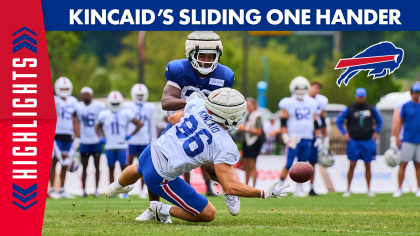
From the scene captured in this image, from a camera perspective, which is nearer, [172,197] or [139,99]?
[172,197]

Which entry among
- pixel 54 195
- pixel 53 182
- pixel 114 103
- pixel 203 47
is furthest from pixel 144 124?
pixel 203 47

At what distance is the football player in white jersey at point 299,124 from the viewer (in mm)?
12094

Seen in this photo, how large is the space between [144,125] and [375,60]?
5.54 m

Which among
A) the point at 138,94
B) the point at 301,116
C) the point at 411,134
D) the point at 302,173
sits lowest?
the point at 302,173

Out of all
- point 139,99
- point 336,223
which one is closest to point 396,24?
point 336,223

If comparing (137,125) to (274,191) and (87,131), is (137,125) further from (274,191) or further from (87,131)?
(274,191)

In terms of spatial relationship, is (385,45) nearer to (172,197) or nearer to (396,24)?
(396,24)

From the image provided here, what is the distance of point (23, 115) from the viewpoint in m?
6.94

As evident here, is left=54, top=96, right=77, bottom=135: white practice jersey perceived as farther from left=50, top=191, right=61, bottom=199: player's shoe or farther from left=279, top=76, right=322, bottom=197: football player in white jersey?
left=279, top=76, right=322, bottom=197: football player in white jersey

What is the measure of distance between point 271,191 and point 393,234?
117cm

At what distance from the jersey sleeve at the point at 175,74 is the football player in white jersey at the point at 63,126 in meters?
4.99

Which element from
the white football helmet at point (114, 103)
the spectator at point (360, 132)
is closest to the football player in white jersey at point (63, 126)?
the white football helmet at point (114, 103)

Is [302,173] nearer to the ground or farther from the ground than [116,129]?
nearer to the ground

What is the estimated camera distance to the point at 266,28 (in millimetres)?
7918
